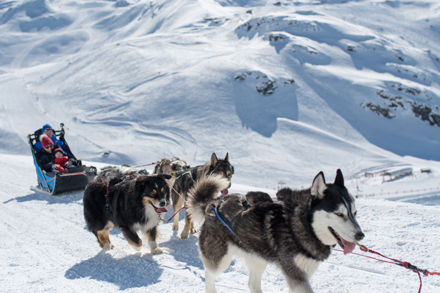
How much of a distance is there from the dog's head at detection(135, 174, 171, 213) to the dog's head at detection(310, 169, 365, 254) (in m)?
2.73

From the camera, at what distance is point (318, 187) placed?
312cm

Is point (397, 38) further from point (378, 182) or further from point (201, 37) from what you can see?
point (378, 182)

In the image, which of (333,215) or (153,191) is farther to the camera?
(153,191)

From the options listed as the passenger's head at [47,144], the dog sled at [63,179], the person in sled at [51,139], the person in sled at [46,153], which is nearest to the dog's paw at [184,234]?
the dog sled at [63,179]

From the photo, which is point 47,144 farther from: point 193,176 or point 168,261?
point 168,261

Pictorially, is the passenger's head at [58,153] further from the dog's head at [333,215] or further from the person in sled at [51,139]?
the dog's head at [333,215]

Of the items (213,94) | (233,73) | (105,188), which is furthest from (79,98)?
(105,188)

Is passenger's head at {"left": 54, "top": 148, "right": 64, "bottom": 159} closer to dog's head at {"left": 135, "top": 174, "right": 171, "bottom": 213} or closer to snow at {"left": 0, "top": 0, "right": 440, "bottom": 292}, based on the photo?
snow at {"left": 0, "top": 0, "right": 440, "bottom": 292}

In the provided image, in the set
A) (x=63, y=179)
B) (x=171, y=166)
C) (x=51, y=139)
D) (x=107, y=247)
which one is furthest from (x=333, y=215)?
(x=51, y=139)

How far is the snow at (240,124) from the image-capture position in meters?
4.97

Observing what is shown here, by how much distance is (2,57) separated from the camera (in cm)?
6675

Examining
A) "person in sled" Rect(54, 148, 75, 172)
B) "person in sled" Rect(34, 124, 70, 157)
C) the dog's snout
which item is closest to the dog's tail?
the dog's snout

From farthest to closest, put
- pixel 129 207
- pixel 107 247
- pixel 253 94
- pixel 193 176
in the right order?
pixel 253 94
pixel 193 176
pixel 107 247
pixel 129 207

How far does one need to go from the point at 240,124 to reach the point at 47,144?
2438cm
